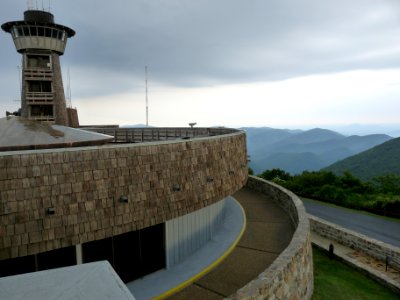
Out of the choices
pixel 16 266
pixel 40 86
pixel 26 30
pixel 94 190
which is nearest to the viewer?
pixel 94 190

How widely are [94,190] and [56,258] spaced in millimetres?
3400

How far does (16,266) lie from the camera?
1035 centimetres

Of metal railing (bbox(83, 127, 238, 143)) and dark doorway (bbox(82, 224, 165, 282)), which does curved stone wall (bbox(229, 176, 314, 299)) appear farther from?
metal railing (bbox(83, 127, 238, 143))

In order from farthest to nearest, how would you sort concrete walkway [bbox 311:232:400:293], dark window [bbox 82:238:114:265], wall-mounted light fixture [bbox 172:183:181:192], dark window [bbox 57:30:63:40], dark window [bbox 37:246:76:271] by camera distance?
dark window [bbox 57:30:63:40], concrete walkway [bbox 311:232:400:293], wall-mounted light fixture [bbox 172:183:181:192], dark window [bbox 82:238:114:265], dark window [bbox 37:246:76:271]

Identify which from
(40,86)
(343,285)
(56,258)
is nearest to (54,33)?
(40,86)

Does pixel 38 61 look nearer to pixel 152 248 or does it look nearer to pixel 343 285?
pixel 152 248

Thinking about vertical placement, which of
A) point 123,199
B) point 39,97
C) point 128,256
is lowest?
point 128,256

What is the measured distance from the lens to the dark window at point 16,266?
1017 cm

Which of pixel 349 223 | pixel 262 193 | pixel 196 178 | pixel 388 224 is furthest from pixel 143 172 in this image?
pixel 388 224

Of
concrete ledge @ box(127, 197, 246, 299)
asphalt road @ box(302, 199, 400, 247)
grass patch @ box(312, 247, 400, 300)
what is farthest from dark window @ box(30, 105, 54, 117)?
asphalt road @ box(302, 199, 400, 247)

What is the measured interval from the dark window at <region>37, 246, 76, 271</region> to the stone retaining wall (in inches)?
660

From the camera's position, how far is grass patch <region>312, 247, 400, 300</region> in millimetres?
14516

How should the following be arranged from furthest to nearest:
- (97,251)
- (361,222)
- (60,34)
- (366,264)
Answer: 1. (60,34)
2. (361,222)
3. (366,264)
4. (97,251)

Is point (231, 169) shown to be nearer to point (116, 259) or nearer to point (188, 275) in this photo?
point (188, 275)
